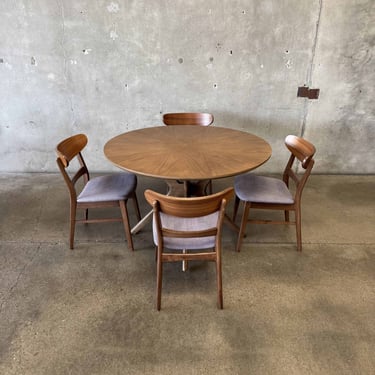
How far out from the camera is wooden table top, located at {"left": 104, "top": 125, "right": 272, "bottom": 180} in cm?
181

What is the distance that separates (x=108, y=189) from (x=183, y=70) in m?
1.71

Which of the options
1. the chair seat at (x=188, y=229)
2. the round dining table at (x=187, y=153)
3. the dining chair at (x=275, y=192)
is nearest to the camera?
the chair seat at (x=188, y=229)

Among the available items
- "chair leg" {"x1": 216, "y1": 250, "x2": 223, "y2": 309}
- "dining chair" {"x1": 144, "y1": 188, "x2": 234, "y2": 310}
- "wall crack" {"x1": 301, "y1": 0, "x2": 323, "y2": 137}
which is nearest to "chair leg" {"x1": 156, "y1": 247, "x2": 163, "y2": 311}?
"dining chair" {"x1": 144, "y1": 188, "x2": 234, "y2": 310}

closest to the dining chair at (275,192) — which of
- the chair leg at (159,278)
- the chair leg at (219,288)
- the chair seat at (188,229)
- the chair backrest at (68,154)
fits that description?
the chair seat at (188,229)

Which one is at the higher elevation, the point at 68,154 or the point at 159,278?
the point at 68,154

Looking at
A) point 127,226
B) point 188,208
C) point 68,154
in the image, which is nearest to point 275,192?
point 188,208

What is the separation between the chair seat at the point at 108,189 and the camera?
217cm

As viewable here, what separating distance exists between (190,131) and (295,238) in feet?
4.16

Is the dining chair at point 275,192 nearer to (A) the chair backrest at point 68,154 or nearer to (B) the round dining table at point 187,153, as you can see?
(B) the round dining table at point 187,153

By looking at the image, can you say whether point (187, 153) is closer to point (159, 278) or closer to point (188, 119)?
point (159, 278)

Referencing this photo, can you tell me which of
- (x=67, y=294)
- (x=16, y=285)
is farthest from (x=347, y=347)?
(x=16, y=285)

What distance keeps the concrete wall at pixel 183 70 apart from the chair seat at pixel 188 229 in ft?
6.23

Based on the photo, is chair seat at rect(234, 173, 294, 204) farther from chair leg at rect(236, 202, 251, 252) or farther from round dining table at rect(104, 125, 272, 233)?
round dining table at rect(104, 125, 272, 233)

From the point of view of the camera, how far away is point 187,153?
208 centimetres
